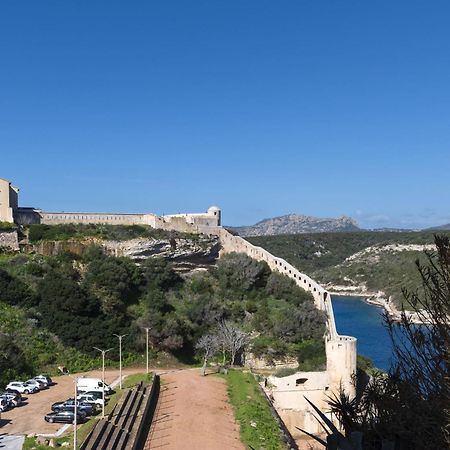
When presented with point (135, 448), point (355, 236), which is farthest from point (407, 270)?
point (135, 448)

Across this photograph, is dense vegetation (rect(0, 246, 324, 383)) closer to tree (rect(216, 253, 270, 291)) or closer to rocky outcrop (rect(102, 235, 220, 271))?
tree (rect(216, 253, 270, 291))

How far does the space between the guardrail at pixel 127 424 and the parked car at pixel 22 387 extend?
4699 mm

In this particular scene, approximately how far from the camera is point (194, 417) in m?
19.6

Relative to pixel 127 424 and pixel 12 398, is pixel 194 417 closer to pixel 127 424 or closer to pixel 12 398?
pixel 127 424

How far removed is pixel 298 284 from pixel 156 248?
34.9 feet

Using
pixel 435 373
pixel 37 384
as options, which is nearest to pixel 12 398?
pixel 37 384

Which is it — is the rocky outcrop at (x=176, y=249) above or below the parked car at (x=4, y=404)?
above

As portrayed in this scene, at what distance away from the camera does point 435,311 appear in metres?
7.14

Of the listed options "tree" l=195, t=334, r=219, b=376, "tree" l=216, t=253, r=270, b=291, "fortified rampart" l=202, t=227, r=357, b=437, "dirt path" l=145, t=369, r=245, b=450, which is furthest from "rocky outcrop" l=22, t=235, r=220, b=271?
"fortified rampart" l=202, t=227, r=357, b=437

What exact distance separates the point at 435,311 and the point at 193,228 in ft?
120

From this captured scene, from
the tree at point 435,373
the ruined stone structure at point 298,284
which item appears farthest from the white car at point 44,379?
the tree at point 435,373

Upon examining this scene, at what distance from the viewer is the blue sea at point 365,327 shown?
44.1m

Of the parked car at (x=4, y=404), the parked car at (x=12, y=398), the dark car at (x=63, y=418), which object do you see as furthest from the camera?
the parked car at (x=12, y=398)

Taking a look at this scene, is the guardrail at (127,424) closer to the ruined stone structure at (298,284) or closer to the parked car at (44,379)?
the parked car at (44,379)
